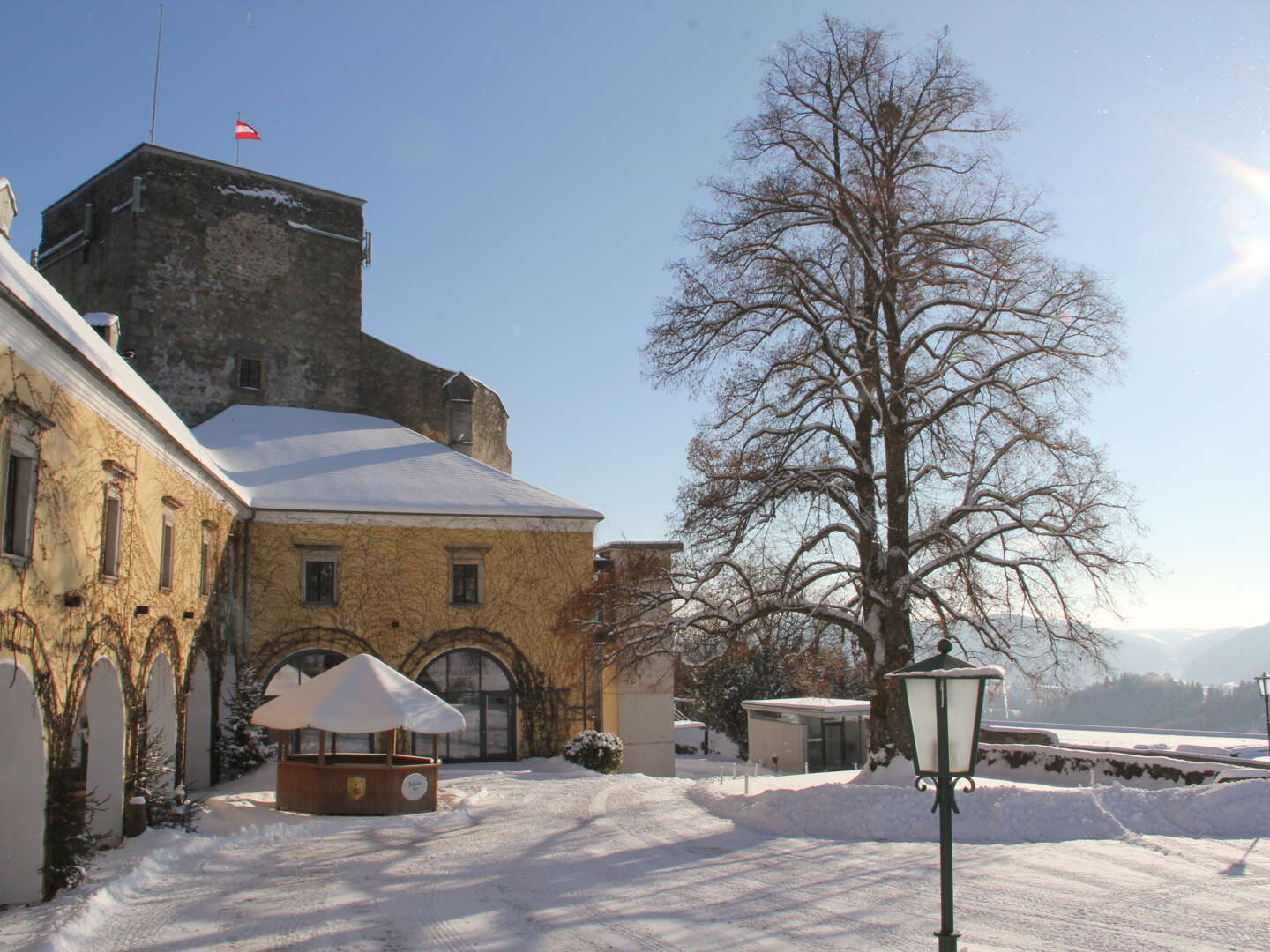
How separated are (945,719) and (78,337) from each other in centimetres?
1025

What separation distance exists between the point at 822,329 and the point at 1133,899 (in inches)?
484

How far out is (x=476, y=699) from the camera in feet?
89.1

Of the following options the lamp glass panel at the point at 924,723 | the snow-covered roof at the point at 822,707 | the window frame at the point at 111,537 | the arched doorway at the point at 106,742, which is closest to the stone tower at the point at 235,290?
the snow-covered roof at the point at 822,707

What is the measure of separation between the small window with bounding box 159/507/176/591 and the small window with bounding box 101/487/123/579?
9.33 ft

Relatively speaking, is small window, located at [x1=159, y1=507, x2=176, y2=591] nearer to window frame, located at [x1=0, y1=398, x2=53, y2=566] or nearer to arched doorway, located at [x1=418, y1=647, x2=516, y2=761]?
window frame, located at [x1=0, y1=398, x2=53, y2=566]

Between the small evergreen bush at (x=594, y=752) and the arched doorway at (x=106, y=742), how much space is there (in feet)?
40.9

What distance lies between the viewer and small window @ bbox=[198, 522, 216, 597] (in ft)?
68.5

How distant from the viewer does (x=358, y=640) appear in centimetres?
2634

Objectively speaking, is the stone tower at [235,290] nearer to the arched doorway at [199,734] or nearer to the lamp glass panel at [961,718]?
the arched doorway at [199,734]

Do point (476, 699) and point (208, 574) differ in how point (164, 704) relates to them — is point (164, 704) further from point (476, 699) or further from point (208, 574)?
point (476, 699)

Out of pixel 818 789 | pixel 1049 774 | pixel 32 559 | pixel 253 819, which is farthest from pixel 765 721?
pixel 32 559

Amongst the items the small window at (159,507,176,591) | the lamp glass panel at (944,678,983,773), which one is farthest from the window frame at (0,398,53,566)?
the lamp glass panel at (944,678,983,773)

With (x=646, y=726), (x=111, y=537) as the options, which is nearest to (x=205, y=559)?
(x=111, y=537)

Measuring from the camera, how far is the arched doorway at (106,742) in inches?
568
